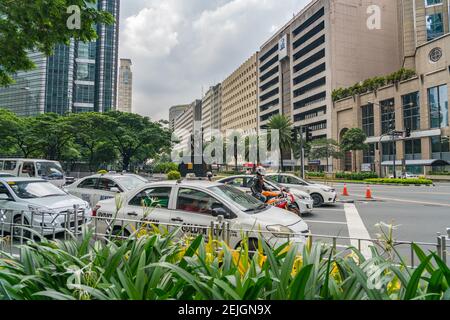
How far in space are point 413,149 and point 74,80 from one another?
255 ft

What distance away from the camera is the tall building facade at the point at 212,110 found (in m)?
129

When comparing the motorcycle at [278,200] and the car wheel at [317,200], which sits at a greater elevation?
the motorcycle at [278,200]

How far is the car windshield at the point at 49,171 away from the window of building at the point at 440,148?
159 feet

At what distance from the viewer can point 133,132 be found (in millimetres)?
36156

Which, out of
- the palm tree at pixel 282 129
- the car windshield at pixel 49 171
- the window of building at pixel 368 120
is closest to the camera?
the car windshield at pixel 49 171

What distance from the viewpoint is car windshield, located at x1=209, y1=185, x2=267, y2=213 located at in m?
5.65

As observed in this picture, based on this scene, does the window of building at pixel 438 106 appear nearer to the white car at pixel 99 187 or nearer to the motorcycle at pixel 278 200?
the motorcycle at pixel 278 200

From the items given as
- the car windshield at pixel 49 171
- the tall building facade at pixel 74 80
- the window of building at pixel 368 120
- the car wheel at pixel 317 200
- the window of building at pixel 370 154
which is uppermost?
the tall building facade at pixel 74 80

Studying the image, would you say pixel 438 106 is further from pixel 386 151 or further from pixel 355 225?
pixel 355 225

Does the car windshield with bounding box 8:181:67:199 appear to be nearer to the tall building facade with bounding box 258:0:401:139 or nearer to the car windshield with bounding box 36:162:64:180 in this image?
the car windshield with bounding box 36:162:64:180

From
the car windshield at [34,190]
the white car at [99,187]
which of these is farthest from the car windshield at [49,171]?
the car windshield at [34,190]

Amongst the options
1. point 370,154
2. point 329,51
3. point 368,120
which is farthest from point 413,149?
point 329,51

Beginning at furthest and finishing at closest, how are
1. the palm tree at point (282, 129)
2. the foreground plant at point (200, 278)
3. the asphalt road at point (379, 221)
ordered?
1. the palm tree at point (282, 129)
2. the asphalt road at point (379, 221)
3. the foreground plant at point (200, 278)
